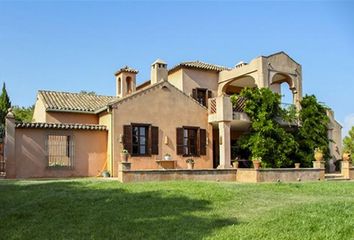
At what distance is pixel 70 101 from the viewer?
23125 millimetres

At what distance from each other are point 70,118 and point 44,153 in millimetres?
3242

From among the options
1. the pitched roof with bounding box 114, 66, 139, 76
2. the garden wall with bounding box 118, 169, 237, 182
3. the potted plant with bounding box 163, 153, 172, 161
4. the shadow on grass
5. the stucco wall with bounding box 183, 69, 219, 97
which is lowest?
the shadow on grass

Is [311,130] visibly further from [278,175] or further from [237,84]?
[278,175]

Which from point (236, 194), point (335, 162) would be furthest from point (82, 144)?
Result: point (335, 162)

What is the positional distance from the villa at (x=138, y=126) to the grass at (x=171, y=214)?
645cm

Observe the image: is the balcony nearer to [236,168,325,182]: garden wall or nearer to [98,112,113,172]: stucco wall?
[236,168,325,182]: garden wall

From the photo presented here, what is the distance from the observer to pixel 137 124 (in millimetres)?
20969

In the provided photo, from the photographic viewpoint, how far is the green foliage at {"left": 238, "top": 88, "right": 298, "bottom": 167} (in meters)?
22.1

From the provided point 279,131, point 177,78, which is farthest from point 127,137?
point 279,131

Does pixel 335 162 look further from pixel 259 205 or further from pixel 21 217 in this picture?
pixel 21 217

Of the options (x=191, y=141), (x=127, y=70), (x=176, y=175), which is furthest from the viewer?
(x=127, y=70)

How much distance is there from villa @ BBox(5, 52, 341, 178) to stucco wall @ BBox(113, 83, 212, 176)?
50 mm

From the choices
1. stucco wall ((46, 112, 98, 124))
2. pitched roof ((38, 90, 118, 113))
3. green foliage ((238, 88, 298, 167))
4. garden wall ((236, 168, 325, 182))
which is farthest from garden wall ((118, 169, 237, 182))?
pitched roof ((38, 90, 118, 113))

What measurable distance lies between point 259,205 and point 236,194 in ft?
5.15
